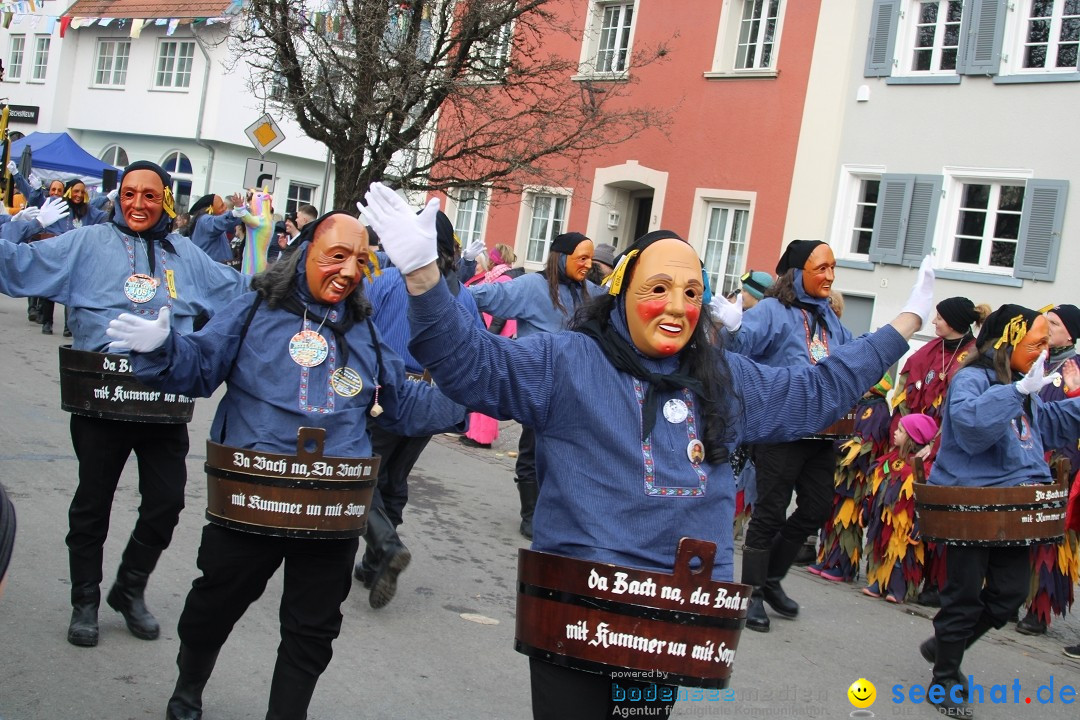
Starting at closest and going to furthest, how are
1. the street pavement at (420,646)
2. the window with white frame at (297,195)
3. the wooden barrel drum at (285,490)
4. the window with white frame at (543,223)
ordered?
the wooden barrel drum at (285,490) < the street pavement at (420,646) < the window with white frame at (543,223) < the window with white frame at (297,195)

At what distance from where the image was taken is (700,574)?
2.93 meters

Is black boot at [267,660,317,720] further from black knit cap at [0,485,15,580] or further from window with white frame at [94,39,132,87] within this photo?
window with white frame at [94,39,132,87]

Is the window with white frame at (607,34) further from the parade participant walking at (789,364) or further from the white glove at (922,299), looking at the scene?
the white glove at (922,299)

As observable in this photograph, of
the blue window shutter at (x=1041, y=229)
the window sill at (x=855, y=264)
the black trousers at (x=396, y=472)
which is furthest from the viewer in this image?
the window sill at (x=855, y=264)

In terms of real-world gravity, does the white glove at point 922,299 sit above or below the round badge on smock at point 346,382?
above

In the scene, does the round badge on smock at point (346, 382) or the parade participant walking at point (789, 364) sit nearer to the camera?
the round badge on smock at point (346, 382)

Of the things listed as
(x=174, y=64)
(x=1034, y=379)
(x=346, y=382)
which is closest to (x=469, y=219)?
(x=174, y=64)

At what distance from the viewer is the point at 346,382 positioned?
397 centimetres

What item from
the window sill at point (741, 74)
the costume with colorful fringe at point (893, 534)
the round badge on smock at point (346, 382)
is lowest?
the costume with colorful fringe at point (893, 534)

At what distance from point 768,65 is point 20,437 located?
1303 centimetres

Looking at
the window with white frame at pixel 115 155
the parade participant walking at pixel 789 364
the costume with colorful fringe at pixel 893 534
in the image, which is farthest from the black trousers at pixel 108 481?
the window with white frame at pixel 115 155

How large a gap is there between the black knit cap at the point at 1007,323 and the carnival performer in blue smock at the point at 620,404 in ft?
8.26

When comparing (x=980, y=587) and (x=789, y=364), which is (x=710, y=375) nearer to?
(x=980, y=587)

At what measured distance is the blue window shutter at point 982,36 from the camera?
15375 millimetres
